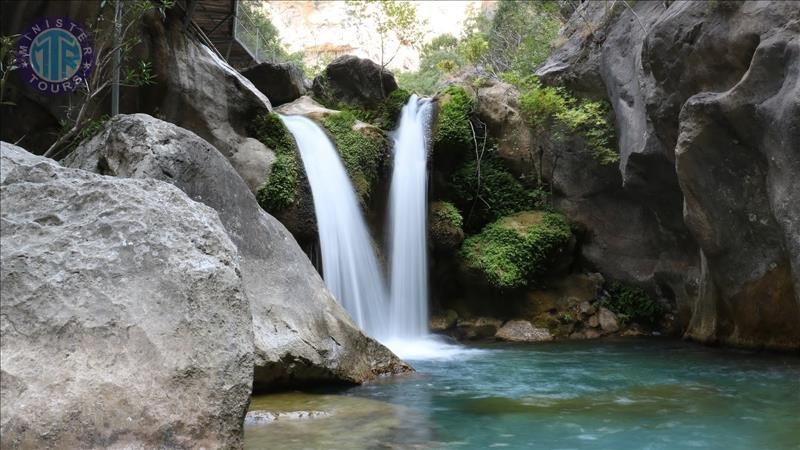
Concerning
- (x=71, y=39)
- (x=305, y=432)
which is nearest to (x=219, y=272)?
(x=305, y=432)

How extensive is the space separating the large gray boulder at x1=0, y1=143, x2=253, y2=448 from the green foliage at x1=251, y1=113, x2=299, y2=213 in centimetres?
699

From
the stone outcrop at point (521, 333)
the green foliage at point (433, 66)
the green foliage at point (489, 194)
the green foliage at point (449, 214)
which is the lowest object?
the stone outcrop at point (521, 333)

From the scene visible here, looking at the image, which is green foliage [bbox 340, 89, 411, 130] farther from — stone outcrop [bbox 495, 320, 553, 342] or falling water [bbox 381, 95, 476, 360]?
stone outcrop [bbox 495, 320, 553, 342]

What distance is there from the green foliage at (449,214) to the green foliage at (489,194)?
0.67 metres

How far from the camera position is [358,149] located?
13484 mm

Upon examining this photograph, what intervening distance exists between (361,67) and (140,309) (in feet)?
41.4

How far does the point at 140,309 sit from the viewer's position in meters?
4.25

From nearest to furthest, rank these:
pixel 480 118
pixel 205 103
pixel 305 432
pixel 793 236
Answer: pixel 305 432 → pixel 793 236 → pixel 205 103 → pixel 480 118

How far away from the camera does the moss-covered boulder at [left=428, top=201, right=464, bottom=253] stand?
45.1 ft

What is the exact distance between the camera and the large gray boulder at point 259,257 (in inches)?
262

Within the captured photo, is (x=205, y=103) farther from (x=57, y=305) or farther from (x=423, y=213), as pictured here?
(x=57, y=305)

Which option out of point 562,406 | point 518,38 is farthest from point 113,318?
point 518,38

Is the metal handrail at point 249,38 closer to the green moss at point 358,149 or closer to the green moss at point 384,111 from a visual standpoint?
the green moss at point 384,111

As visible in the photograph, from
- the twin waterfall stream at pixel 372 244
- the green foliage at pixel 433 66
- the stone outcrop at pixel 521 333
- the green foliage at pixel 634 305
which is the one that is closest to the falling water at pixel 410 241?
the twin waterfall stream at pixel 372 244
